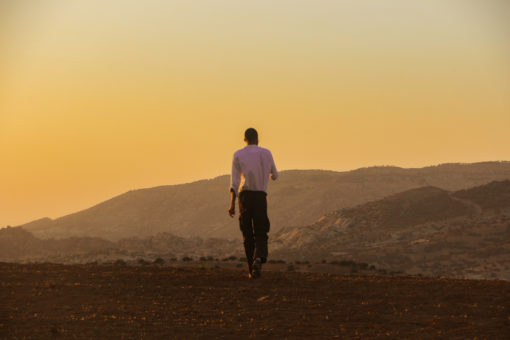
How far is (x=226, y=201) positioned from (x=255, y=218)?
143m

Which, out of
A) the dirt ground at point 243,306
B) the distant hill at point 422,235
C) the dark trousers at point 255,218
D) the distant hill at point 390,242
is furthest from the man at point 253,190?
the distant hill at point 422,235

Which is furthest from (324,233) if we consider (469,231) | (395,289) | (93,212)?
(93,212)

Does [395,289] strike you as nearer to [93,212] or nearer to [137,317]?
[137,317]

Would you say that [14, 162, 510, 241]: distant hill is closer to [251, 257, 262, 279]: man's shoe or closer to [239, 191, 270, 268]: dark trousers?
[251, 257, 262, 279]: man's shoe

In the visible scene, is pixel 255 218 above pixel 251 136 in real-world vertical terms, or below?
below

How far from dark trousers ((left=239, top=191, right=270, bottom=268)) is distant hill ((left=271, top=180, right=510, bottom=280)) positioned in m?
34.6

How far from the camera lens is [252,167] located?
13.9 m

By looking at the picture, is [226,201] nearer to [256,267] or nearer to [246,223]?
[256,267]

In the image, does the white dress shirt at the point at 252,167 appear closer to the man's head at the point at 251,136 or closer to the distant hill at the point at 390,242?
the man's head at the point at 251,136

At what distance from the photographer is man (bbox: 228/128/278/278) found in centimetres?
1387

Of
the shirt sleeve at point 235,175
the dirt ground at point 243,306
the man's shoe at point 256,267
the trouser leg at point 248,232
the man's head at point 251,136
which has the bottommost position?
the dirt ground at point 243,306

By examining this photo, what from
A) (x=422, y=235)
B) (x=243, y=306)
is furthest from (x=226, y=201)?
(x=243, y=306)

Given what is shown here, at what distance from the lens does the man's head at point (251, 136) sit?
1423cm

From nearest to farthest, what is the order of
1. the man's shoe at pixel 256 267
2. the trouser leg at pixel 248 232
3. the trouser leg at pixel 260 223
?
1. the trouser leg at pixel 260 223
2. the trouser leg at pixel 248 232
3. the man's shoe at pixel 256 267
